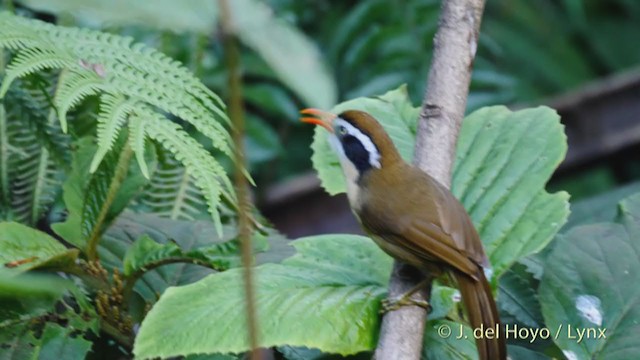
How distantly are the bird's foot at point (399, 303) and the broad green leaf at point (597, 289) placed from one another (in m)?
0.31

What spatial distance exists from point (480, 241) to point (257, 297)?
0.48 m

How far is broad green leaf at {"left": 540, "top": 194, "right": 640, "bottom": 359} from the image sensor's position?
75.5 inches

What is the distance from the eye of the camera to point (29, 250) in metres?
1.77

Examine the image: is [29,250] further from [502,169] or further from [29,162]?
[502,169]

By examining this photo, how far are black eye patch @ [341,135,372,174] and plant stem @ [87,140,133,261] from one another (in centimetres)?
52

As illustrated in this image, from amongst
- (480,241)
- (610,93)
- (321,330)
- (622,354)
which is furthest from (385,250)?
(610,93)

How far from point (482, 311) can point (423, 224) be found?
227mm

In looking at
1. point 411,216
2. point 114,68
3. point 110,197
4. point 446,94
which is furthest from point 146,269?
point 446,94

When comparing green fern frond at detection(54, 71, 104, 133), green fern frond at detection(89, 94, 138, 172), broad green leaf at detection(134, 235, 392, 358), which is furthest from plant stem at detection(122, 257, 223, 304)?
green fern frond at detection(54, 71, 104, 133)

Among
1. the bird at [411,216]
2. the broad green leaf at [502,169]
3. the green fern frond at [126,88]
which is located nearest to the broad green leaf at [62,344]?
the green fern frond at [126,88]

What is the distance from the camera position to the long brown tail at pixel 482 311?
5.87 feet

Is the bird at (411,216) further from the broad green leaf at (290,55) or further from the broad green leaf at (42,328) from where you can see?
the broad green leaf at (290,55)

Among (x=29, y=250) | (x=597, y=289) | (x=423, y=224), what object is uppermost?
(x=597, y=289)

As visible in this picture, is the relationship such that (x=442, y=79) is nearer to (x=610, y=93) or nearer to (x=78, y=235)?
(x=78, y=235)
